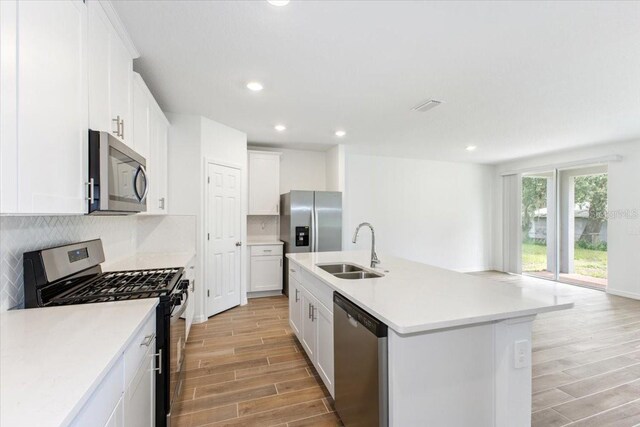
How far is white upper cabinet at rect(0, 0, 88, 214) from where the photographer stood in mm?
893

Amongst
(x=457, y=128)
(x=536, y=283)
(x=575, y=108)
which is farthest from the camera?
(x=536, y=283)

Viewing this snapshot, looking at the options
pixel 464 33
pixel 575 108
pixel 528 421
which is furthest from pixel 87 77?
pixel 575 108

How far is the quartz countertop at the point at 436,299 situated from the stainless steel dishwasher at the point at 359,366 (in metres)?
0.09

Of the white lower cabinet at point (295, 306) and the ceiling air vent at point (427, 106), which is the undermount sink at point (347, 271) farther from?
the ceiling air vent at point (427, 106)

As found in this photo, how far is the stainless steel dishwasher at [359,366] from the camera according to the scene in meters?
1.33

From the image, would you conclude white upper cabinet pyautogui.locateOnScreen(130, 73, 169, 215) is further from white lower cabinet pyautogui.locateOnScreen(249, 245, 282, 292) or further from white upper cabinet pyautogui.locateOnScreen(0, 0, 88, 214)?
white lower cabinet pyautogui.locateOnScreen(249, 245, 282, 292)

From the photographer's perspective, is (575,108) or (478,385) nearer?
(478,385)

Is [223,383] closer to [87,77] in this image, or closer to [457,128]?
[87,77]

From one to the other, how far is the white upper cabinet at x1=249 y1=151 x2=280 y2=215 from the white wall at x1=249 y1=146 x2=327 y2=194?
0.36m

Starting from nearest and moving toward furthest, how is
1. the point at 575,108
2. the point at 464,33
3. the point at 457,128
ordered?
the point at 464,33 < the point at 575,108 < the point at 457,128

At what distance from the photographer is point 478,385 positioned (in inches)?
56.0

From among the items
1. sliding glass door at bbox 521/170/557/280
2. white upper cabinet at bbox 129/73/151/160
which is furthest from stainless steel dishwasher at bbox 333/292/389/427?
sliding glass door at bbox 521/170/557/280

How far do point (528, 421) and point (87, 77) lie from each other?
9.00ft

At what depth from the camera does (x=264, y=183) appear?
4.81 m
